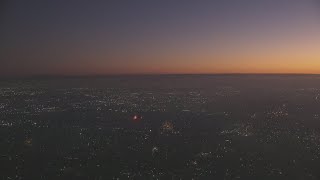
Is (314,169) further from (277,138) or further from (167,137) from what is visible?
(167,137)

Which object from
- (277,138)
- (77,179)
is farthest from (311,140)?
(77,179)

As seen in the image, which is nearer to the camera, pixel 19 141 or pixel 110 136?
pixel 19 141

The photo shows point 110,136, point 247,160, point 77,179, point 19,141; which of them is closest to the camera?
point 77,179

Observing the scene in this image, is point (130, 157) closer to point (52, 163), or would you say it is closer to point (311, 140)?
point (52, 163)

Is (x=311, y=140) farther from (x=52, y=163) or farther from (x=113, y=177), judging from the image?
Answer: (x=52, y=163)

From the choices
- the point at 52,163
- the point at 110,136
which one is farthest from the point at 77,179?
the point at 110,136

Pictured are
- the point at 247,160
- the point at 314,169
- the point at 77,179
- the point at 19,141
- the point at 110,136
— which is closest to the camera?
the point at 77,179

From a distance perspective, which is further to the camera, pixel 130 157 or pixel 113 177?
pixel 130 157

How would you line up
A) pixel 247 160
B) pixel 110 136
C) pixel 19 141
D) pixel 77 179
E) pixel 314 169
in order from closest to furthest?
pixel 77 179
pixel 314 169
pixel 247 160
pixel 19 141
pixel 110 136
